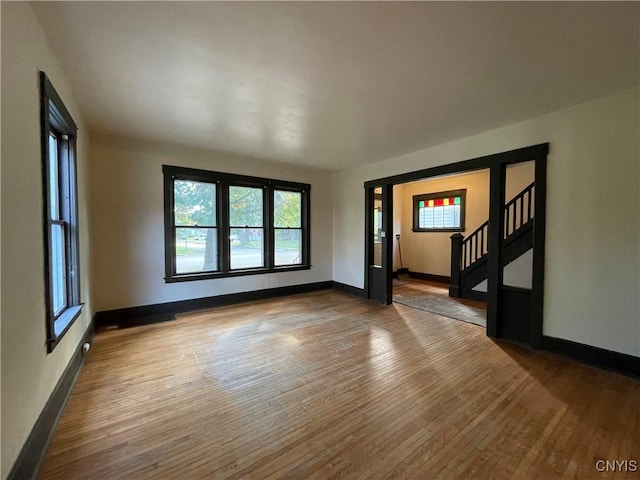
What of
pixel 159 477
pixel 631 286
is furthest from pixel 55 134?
pixel 631 286

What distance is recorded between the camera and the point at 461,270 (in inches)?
215

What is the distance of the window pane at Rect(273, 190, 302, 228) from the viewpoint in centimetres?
542

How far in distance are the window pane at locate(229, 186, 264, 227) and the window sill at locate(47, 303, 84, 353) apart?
2.58 m

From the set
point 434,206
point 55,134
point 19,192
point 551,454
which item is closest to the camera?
point 19,192

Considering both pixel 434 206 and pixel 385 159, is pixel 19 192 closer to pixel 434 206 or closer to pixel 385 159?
pixel 385 159

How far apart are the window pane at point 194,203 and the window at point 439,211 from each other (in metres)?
5.39

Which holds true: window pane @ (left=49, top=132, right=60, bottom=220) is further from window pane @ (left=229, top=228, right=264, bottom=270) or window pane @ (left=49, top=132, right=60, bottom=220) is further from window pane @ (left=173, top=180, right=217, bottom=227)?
window pane @ (left=229, top=228, right=264, bottom=270)

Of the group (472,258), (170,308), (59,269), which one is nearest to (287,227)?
(170,308)

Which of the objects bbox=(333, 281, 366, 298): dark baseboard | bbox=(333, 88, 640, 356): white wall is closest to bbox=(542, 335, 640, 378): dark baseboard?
bbox=(333, 88, 640, 356): white wall

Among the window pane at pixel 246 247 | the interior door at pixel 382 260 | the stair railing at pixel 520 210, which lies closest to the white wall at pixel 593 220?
the stair railing at pixel 520 210

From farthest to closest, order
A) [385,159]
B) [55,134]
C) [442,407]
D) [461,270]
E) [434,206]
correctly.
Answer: [434,206]
[461,270]
[385,159]
[55,134]
[442,407]

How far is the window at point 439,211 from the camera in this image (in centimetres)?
659

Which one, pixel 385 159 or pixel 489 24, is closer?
pixel 489 24

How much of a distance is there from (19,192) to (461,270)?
19.9ft
